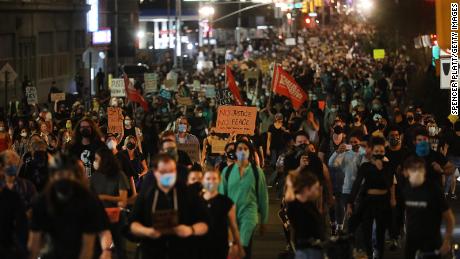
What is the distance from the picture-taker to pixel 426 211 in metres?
11.3

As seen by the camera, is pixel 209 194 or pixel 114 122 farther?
pixel 114 122

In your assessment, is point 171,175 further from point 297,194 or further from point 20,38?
point 20,38

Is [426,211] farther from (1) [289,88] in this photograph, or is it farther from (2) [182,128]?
(1) [289,88]

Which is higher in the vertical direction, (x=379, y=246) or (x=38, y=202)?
(x=38, y=202)

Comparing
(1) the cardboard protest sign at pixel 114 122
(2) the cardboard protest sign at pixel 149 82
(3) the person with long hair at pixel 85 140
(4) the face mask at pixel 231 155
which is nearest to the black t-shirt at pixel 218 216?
(4) the face mask at pixel 231 155

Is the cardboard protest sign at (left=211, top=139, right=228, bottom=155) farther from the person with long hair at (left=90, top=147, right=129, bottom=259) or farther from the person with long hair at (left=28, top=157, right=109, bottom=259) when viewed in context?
the person with long hair at (left=28, top=157, right=109, bottom=259)

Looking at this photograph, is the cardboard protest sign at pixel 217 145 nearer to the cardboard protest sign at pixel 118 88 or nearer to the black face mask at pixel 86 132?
the black face mask at pixel 86 132

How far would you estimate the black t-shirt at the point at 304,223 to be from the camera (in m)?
10.8

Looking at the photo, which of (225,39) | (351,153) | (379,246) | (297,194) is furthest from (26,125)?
(225,39)

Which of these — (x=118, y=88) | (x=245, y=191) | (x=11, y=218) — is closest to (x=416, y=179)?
(x=245, y=191)

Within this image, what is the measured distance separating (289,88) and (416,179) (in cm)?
1584

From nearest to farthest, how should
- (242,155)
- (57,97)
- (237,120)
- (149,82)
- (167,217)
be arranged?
(167,217)
(242,155)
(237,120)
(57,97)
(149,82)

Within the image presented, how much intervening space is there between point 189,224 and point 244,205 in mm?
3036

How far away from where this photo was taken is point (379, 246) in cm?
1448
